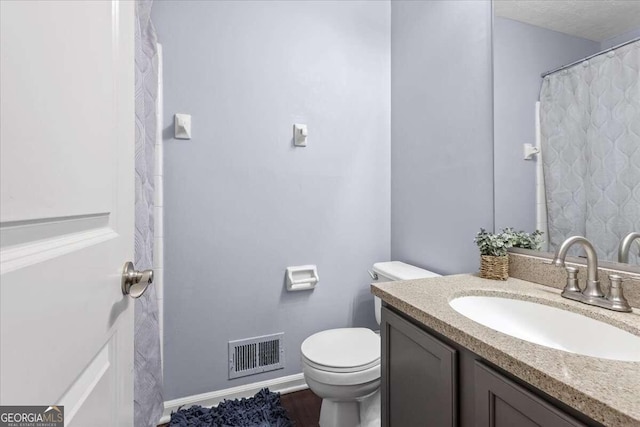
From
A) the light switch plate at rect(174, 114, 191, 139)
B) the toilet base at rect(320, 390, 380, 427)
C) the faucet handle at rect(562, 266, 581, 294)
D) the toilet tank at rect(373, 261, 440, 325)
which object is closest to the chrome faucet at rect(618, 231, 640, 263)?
the faucet handle at rect(562, 266, 581, 294)

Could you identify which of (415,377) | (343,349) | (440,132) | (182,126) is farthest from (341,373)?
(182,126)

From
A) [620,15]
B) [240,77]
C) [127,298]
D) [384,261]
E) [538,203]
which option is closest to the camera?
[127,298]

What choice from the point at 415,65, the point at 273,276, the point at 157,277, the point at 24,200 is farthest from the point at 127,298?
the point at 415,65

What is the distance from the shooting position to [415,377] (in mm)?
871

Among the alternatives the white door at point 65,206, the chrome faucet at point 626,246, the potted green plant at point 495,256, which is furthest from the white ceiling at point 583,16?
the white door at point 65,206

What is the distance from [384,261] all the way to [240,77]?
1419 millimetres

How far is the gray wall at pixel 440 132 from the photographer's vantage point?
1348 millimetres

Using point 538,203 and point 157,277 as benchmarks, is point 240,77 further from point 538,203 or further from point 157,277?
point 538,203

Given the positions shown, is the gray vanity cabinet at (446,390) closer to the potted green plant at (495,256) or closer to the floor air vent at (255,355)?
the potted green plant at (495,256)

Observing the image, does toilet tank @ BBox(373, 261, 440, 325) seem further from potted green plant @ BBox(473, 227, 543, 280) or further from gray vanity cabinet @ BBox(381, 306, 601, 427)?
Answer: gray vanity cabinet @ BBox(381, 306, 601, 427)

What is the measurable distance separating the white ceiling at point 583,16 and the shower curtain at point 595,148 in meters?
0.08

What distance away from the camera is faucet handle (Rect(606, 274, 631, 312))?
0.78m

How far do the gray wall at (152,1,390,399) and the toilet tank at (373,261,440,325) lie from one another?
0.63 feet

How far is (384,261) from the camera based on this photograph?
197 centimetres
